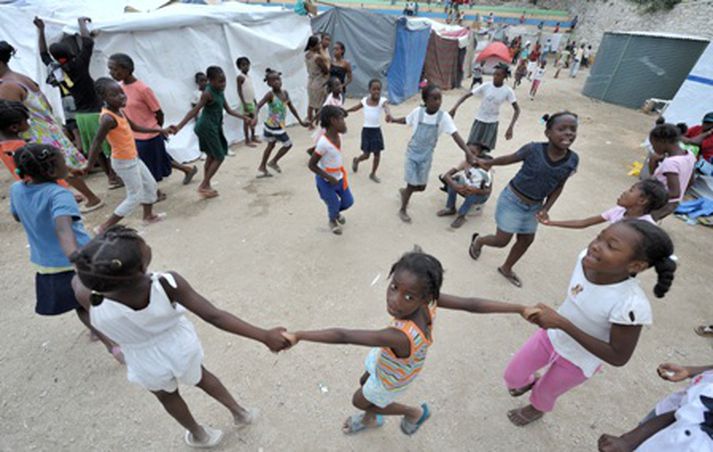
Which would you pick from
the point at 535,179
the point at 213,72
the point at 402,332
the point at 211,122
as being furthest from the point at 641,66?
the point at 402,332

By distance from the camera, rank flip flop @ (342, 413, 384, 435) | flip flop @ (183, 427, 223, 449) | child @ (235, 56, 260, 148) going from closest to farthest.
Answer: flip flop @ (183, 427, 223, 449)
flip flop @ (342, 413, 384, 435)
child @ (235, 56, 260, 148)

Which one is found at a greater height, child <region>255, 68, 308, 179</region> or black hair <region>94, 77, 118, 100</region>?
black hair <region>94, 77, 118, 100</region>

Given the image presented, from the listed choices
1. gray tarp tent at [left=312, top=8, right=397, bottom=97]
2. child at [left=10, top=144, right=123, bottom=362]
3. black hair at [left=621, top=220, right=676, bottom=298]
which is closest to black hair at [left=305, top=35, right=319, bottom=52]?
gray tarp tent at [left=312, top=8, right=397, bottom=97]

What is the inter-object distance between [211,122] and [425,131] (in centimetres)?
282

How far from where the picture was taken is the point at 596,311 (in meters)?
1.66

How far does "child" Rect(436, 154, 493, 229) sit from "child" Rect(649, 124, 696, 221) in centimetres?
159

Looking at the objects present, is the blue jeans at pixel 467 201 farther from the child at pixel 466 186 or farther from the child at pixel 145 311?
the child at pixel 145 311

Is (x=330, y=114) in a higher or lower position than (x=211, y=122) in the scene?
higher

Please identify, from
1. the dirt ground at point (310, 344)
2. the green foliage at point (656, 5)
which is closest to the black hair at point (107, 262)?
the dirt ground at point (310, 344)

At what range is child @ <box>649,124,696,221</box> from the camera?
3.26m

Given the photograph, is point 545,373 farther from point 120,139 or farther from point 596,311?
point 120,139

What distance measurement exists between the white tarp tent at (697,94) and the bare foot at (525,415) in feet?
30.0

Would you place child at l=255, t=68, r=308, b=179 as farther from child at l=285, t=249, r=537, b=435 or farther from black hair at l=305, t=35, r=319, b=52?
child at l=285, t=249, r=537, b=435

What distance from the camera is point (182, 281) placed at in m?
1.52
